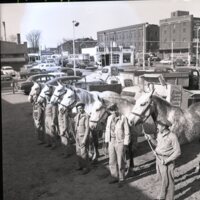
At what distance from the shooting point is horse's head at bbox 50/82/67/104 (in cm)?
442

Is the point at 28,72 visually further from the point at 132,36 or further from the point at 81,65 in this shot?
the point at 132,36

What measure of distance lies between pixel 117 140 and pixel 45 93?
1359 mm

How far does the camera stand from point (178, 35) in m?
3.85

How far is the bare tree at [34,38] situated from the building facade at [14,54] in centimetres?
7

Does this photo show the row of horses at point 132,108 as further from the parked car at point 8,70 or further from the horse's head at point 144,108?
the parked car at point 8,70

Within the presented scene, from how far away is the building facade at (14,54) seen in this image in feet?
11.0

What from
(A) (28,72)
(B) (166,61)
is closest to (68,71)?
(A) (28,72)

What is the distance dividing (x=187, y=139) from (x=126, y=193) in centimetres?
106

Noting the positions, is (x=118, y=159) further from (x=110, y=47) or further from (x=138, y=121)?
(x=110, y=47)

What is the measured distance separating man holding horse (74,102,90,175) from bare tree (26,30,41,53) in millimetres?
889

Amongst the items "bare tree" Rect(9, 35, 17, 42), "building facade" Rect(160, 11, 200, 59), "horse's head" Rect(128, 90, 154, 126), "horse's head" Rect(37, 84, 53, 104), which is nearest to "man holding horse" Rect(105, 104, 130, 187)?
"horse's head" Rect(128, 90, 154, 126)

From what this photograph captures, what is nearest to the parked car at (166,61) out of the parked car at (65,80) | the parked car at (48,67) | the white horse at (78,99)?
the white horse at (78,99)

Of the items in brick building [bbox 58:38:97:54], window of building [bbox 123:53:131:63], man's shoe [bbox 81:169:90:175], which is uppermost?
brick building [bbox 58:38:97:54]

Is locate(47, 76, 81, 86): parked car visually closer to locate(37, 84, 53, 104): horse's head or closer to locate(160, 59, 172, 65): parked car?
locate(37, 84, 53, 104): horse's head
